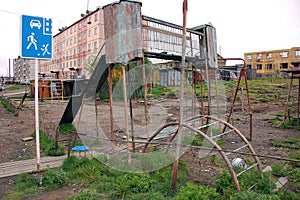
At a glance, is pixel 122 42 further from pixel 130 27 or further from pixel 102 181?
pixel 102 181

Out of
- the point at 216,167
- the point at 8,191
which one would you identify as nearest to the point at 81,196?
the point at 8,191

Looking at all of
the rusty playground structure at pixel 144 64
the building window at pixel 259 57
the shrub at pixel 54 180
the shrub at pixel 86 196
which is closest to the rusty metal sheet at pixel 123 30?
the rusty playground structure at pixel 144 64

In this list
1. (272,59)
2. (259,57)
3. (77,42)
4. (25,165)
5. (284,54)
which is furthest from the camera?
(259,57)

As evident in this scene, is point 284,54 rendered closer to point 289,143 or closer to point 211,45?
point 289,143

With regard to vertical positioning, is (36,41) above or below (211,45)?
below

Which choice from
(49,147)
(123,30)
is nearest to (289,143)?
(123,30)

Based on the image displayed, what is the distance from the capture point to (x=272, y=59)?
48719 mm

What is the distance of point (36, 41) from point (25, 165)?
2.68 m

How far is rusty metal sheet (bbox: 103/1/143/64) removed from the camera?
15.9 feet

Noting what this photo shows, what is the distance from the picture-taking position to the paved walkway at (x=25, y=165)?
492 cm

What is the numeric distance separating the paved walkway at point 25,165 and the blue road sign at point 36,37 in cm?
232

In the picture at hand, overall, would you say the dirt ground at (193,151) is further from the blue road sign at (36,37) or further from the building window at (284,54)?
the building window at (284,54)

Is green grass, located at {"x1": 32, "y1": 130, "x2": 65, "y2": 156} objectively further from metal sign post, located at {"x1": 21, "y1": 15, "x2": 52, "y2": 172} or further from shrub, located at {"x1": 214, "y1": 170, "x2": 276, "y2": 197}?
shrub, located at {"x1": 214, "y1": 170, "x2": 276, "y2": 197}

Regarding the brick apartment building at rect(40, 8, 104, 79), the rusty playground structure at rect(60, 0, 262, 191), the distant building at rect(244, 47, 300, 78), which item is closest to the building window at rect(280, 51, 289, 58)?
the distant building at rect(244, 47, 300, 78)
